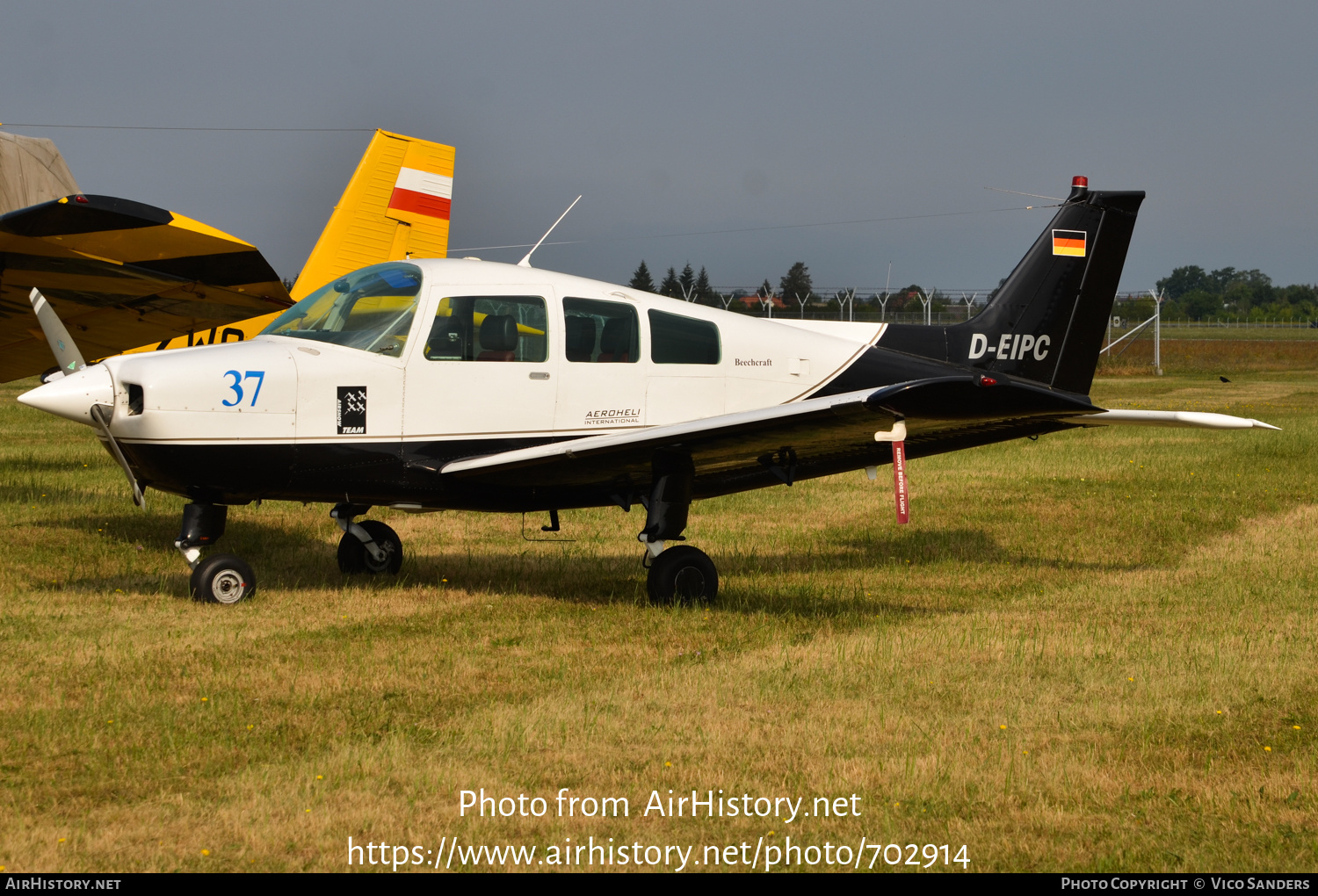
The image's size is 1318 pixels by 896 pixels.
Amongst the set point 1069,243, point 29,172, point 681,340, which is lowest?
point 681,340

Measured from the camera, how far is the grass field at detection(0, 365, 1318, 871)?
4.21 metres

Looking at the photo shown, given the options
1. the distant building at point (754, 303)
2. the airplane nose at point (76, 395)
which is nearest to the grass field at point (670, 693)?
the airplane nose at point (76, 395)

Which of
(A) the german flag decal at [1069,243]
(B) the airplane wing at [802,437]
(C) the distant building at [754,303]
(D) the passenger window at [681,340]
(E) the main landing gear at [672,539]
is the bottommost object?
(E) the main landing gear at [672,539]

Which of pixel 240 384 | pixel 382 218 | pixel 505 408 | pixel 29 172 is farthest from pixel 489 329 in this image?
pixel 29 172

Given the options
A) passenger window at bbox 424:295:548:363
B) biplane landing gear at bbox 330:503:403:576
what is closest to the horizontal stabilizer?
passenger window at bbox 424:295:548:363

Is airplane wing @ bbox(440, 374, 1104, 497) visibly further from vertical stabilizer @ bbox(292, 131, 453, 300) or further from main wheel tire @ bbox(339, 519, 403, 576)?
vertical stabilizer @ bbox(292, 131, 453, 300)

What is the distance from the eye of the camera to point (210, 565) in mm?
7793

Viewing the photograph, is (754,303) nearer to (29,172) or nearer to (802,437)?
(29,172)

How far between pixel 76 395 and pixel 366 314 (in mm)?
1833

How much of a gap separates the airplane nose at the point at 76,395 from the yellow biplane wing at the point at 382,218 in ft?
23.2

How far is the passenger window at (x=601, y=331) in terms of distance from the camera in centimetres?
813

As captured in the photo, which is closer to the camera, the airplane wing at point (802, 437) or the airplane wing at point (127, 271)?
the airplane wing at point (802, 437)

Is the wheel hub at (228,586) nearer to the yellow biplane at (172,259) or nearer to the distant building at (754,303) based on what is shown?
the yellow biplane at (172,259)

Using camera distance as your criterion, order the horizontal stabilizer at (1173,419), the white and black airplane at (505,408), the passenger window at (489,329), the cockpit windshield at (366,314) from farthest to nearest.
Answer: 1. the passenger window at (489,329)
2. the cockpit windshield at (366,314)
3. the horizontal stabilizer at (1173,419)
4. the white and black airplane at (505,408)
